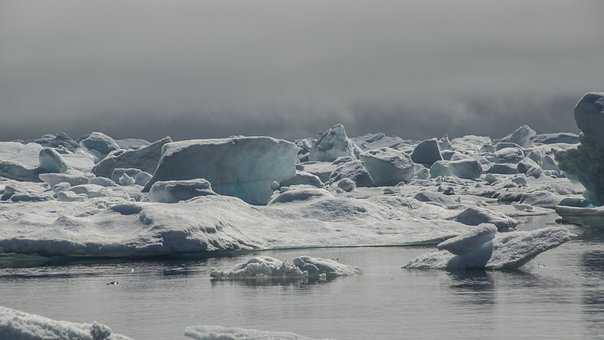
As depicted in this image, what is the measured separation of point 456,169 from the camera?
86.6m

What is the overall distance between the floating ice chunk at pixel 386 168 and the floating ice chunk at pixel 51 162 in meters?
22.1

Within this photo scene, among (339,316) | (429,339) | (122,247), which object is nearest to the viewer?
(429,339)

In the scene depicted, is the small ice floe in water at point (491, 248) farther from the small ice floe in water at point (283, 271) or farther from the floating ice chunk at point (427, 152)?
the floating ice chunk at point (427, 152)

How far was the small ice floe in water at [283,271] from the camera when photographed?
25.8 m

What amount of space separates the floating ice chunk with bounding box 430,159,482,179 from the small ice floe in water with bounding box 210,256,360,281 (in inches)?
2379

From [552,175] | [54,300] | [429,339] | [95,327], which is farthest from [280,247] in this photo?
[552,175]

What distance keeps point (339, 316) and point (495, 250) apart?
9161 millimetres

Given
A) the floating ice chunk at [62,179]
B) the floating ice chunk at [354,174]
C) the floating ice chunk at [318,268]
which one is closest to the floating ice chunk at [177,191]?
the floating ice chunk at [318,268]

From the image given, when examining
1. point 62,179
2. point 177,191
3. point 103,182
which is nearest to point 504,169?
point 103,182

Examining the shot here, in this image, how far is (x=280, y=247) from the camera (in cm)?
3397

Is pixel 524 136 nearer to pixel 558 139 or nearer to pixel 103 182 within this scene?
pixel 558 139

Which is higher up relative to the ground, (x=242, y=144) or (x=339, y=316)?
(x=242, y=144)

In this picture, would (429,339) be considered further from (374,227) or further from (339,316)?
(374,227)

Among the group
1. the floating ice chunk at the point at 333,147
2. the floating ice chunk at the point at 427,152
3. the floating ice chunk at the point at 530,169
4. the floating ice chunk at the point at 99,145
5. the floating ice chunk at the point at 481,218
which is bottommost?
the floating ice chunk at the point at 481,218
